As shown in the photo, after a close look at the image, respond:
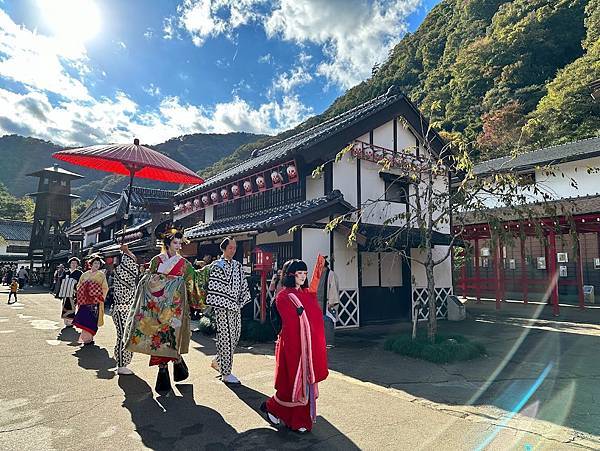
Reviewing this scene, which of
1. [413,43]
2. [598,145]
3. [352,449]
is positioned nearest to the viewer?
[352,449]

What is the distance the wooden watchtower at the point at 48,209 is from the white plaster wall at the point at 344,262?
33.6 meters

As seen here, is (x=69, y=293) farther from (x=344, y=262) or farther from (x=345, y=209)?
(x=345, y=209)

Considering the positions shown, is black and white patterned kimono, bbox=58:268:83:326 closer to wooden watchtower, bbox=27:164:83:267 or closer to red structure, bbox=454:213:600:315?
red structure, bbox=454:213:600:315

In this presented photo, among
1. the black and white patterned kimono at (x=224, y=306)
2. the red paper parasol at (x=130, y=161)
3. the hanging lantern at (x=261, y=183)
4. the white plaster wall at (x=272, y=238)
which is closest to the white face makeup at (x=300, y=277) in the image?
the black and white patterned kimono at (x=224, y=306)

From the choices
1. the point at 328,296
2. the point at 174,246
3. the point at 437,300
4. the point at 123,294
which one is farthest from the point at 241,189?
the point at 174,246

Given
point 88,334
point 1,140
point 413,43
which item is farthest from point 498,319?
point 1,140

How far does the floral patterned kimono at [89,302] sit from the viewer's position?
27.1ft

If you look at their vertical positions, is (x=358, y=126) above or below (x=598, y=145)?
below

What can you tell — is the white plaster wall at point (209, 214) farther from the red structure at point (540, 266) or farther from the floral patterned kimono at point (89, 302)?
the red structure at point (540, 266)

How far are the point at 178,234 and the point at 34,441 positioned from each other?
8.66 ft

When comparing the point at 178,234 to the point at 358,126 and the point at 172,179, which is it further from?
the point at 358,126

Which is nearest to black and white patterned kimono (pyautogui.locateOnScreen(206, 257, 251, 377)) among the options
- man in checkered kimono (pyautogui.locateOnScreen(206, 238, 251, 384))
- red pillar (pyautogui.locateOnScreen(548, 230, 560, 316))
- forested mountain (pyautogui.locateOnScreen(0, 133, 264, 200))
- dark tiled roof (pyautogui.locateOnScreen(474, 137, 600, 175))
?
man in checkered kimono (pyautogui.locateOnScreen(206, 238, 251, 384))

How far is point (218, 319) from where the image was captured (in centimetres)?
574

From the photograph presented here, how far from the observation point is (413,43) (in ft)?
199
